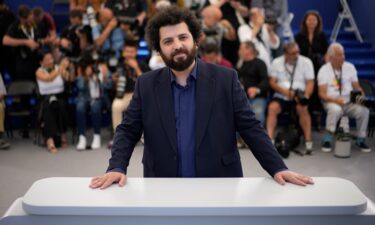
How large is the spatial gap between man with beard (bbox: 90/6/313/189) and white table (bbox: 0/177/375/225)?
0.38 metres

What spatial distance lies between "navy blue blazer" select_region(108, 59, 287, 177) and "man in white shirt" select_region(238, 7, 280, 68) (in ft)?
13.9

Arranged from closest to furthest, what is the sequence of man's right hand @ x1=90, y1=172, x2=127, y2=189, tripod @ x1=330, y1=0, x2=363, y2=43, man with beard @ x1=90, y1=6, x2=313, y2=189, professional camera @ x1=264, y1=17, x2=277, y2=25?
man's right hand @ x1=90, y1=172, x2=127, y2=189 → man with beard @ x1=90, y1=6, x2=313, y2=189 → professional camera @ x1=264, y1=17, x2=277, y2=25 → tripod @ x1=330, y1=0, x2=363, y2=43

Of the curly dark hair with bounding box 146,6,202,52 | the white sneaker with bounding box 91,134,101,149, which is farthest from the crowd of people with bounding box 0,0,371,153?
the curly dark hair with bounding box 146,6,202,52

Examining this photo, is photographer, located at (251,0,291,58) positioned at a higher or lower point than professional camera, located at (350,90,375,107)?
higher

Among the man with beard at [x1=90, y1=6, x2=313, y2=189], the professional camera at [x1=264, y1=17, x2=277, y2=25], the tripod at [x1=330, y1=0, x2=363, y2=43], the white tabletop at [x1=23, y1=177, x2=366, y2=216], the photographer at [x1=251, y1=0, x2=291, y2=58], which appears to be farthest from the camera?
the tripod at [x1=330, y1=0, x2=363, y2=43]

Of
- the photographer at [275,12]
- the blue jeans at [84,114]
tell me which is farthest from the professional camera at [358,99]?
the blue jeans at [84,114]

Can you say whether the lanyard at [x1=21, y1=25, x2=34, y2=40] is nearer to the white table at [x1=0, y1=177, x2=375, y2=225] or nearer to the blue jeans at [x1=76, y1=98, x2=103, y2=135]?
the blue jeans at [x1=76, y1=98, x2=103, y2=135]

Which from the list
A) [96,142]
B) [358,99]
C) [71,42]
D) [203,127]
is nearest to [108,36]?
[71,42]

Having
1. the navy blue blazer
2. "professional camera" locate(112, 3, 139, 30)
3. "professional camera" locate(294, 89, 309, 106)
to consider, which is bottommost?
"professional camera" locate(294, 89, 309, 106)

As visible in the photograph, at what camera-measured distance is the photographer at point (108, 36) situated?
6336mm

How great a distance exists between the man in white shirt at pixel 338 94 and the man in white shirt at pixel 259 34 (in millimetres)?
805

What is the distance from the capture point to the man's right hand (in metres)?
1.73

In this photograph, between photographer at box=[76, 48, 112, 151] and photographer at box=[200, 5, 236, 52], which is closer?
photographer at box=[76, 48, 112, 151]

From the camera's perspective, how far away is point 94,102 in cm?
596
